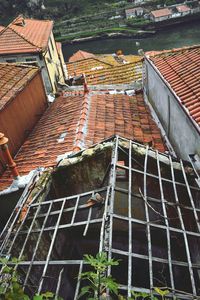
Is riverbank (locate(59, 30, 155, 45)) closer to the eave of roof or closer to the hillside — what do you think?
the hillside

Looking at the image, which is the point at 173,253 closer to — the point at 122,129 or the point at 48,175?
the point at 48,175

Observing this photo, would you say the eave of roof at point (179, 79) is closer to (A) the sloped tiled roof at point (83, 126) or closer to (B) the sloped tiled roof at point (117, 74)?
(A) the sloped tiled roof at point (83, 126)

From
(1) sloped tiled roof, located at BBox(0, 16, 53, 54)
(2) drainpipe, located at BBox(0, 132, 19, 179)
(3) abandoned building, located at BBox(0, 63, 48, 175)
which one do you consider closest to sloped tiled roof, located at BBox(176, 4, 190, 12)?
(1) sloped tiled roof, located at BBox(0, 16, 53, 54)

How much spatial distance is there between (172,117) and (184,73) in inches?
72.2

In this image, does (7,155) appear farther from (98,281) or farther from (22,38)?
(22,38)

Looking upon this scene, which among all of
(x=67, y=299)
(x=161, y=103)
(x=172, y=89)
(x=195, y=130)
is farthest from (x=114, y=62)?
(x=67, y=299)

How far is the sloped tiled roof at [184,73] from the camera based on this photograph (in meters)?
9.77

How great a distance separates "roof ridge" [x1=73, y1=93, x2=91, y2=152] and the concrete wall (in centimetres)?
355

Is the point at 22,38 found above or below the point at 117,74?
above

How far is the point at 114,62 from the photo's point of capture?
102 ft

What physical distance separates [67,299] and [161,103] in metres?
9.18

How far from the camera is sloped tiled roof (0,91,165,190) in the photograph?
1178cm

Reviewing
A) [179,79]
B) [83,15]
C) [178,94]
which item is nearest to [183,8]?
[83,15]

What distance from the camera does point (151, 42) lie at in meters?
66.9
